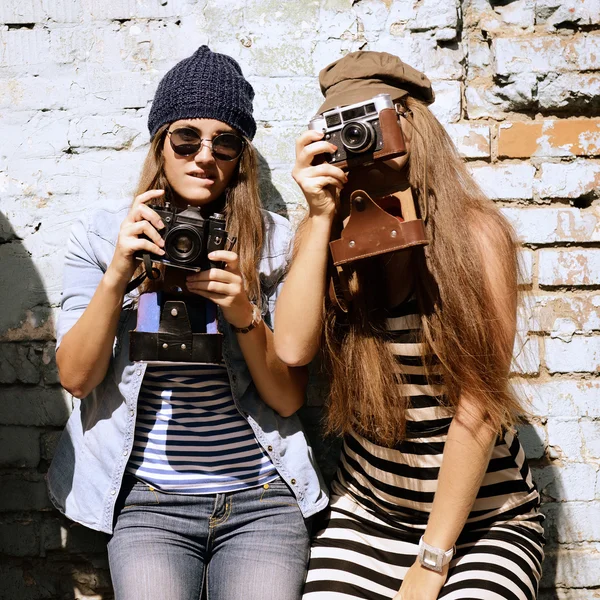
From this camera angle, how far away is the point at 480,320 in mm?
1564

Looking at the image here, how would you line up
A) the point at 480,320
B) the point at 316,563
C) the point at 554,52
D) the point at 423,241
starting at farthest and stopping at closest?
the point at 554,52 < the point at 316,563 < the point at 480,320 < the point at 423,241

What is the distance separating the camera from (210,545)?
1698mm

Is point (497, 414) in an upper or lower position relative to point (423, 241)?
lower

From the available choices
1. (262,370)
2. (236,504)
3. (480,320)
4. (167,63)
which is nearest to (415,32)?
(167,63)

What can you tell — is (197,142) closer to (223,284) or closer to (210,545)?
(223,284)

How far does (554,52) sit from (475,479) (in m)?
1.15

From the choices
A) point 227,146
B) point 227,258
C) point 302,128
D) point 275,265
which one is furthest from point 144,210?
point 302,128

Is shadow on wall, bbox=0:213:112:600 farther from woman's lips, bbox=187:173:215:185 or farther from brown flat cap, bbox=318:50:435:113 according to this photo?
brown flat cap, bbox=318:50:435:113

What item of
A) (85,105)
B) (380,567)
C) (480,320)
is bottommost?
(380,567)

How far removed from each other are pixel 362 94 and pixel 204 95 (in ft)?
1.22

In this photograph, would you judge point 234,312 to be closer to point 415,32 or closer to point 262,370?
point 262,370

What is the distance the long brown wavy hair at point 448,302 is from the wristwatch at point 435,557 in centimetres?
25

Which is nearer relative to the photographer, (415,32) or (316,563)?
(316,563)

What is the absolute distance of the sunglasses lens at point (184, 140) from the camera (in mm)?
1670
